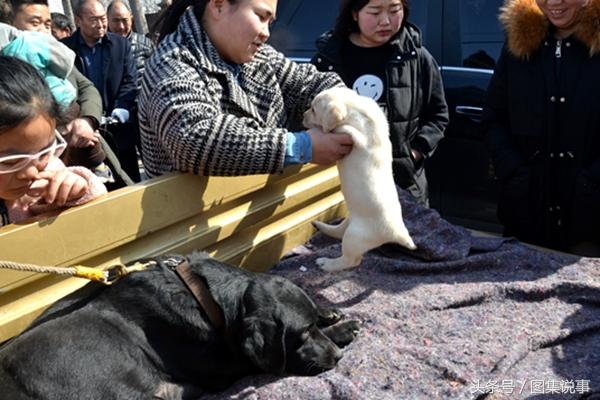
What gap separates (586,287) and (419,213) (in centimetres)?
77

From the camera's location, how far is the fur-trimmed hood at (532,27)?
268 cm

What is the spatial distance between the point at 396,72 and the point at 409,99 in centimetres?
16

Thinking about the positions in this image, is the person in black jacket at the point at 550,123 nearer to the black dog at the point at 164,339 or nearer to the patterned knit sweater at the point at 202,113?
the patterned knit sweater at the point at 202,113

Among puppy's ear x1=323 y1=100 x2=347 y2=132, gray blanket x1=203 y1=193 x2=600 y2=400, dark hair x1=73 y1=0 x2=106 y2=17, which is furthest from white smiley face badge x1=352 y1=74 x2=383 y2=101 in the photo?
dark hair x1=73 y1=0 x2=106 y2=17

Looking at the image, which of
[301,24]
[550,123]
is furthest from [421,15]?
[550,123]

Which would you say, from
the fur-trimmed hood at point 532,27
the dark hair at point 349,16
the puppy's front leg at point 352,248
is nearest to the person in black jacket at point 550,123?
the fur-trimmed hood at point 532,27

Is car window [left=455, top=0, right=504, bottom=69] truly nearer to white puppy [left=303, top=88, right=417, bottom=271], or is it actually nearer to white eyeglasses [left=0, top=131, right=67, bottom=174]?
white puppy [left=303, top=88, right=417, bottom=271]

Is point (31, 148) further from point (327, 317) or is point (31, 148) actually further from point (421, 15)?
point (421, 15)

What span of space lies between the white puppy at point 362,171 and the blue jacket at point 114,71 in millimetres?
2923

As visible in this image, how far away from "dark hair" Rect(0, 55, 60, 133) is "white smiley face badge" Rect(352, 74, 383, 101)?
182 cm

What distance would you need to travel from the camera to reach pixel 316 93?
261cm

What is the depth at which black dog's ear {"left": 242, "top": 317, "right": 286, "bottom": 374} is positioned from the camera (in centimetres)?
172

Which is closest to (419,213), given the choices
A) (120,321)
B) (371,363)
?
(371,363)

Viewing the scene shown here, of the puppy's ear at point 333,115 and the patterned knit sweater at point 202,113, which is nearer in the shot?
the patterned knit sweater at point 202,113
